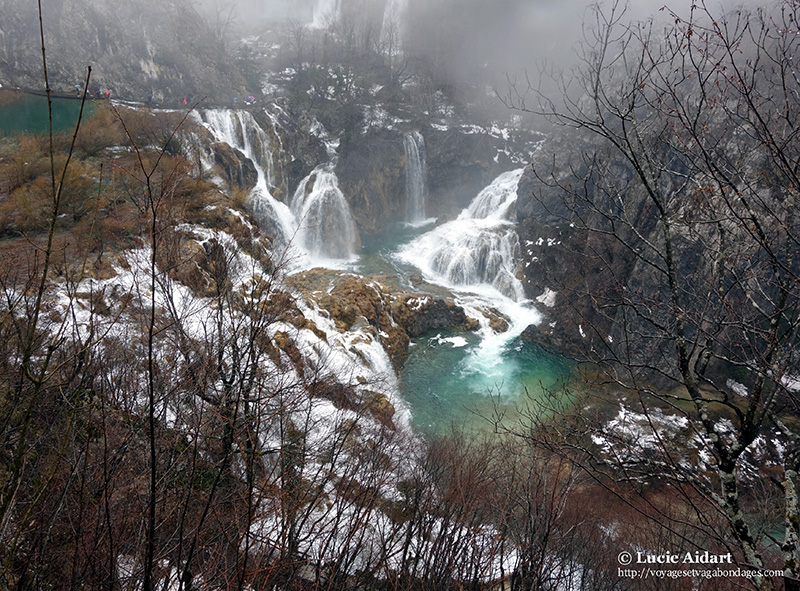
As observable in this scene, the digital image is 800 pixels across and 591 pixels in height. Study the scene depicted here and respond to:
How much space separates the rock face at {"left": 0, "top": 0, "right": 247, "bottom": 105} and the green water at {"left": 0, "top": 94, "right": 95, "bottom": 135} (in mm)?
6161

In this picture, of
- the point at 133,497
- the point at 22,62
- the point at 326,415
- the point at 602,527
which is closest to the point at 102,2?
the point at 22,62

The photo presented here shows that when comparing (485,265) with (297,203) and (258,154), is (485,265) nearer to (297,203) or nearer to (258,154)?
(297,203)

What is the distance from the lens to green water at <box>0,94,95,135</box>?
1850cm

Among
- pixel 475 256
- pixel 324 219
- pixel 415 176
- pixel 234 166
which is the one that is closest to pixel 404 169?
pixel 415 176

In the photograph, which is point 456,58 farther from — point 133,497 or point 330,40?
point 133,497

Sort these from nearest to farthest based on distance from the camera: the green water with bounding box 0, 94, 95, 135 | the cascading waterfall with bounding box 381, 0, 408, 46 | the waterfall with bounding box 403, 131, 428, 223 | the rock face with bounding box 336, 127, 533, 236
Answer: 1. the green water with bounding box 0, 94, 95, 135
2. the rock face with bounding box 336, 127, 533, 236
3. the waterfall with bounding box 403, 131, 428, 223
4. the cascading waterfall with bounding box 381, 0, 408, 46

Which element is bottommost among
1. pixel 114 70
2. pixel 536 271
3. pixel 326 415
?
pixel 326 415

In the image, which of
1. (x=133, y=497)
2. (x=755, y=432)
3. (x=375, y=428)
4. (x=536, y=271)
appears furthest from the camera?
(x=536, y=271)

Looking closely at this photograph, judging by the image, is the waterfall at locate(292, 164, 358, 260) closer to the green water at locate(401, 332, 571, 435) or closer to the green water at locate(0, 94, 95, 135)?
the green water at locate(401, 332, 571, 435)

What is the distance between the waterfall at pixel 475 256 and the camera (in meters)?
24.7

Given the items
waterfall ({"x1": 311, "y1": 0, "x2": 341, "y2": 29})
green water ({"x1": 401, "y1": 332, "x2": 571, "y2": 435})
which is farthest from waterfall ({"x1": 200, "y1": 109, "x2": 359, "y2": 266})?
waterfall ({"x1": 311, "y1": 0, "x2": 341, "y2": 29})

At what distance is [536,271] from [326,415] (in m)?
17.8

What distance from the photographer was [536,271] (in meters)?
23.8

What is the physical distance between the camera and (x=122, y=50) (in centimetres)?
3219
